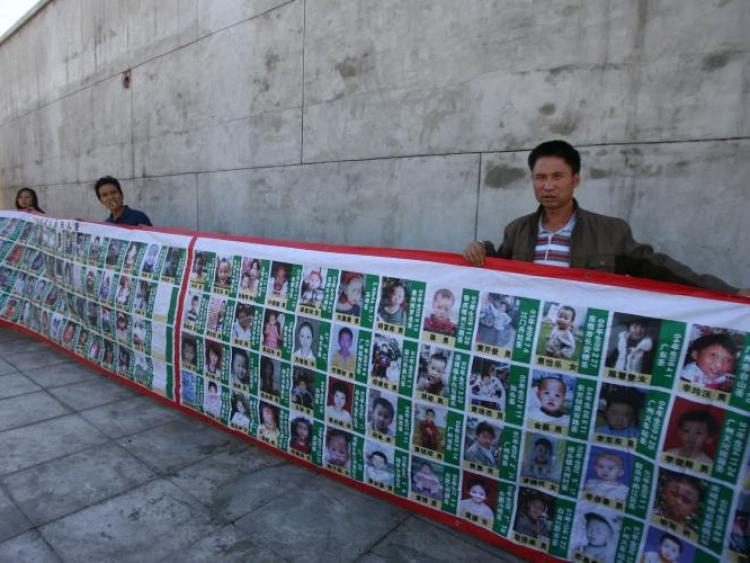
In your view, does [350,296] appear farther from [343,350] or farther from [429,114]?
[429,114]

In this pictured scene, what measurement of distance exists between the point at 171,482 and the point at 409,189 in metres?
2.66

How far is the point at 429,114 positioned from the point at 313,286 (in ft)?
5.68

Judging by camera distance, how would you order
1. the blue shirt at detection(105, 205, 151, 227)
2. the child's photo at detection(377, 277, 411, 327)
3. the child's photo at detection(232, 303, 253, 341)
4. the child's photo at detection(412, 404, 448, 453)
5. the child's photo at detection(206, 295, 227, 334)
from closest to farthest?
the child's photo at detection(412, 404, 448, 453) < the child's photo at detection(377, 277, 411, 327) < the child's photo at detection(232, 303, 253, 341) < the child's photo at detection(206, 295, 227, 334) < the blue shirt at detection(105, 205, 151, 227)

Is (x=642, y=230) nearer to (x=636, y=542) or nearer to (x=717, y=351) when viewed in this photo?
(x=717, y=351)

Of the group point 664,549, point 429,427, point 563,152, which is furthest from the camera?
point 429,427

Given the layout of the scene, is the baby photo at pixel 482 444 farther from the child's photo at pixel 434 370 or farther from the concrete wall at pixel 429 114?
the concrete wall at pixel 429 114

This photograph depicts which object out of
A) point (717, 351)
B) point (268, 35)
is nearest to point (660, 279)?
point (717, 351)

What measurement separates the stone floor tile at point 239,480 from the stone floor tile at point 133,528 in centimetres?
10

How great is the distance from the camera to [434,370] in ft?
7.81

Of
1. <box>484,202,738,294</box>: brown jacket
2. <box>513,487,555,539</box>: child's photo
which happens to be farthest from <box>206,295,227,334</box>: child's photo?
<box>484,202,738,294</box>: brown jacket

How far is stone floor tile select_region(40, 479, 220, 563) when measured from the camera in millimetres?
2150

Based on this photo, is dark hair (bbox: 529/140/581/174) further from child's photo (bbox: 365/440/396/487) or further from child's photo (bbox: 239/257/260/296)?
child's photo (bbox: 239/257/260/296)

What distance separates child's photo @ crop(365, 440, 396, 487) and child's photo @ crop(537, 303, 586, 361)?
1044 mm

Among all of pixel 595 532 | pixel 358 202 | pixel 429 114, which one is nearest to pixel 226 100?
pixel 358 202
